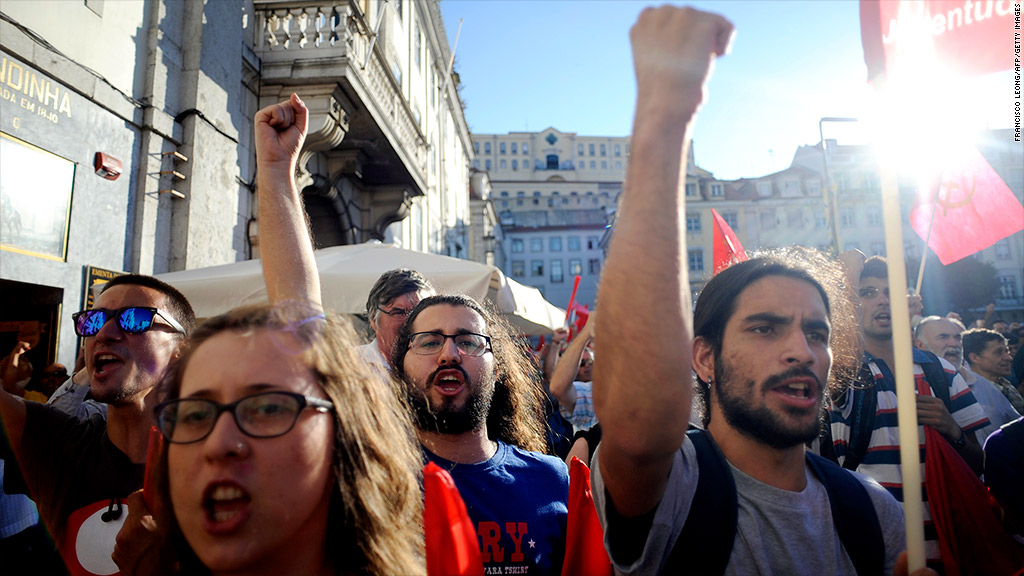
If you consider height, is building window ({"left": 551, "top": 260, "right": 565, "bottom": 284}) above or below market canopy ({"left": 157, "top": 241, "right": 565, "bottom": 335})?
above

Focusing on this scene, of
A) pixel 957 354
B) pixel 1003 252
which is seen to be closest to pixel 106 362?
pixel 957 354

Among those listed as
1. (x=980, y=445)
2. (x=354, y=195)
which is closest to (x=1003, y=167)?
(x=354, y=195)

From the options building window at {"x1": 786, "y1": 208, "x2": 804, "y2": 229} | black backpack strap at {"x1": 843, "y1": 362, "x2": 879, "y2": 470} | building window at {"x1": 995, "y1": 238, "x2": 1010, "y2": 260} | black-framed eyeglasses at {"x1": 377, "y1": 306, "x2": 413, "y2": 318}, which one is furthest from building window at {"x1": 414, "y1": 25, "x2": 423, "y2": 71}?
building window at {"x1": 995, "y1": 238, "x2": 1010, "y2": 260}

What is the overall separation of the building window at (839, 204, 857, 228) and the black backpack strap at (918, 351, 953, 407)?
160 ft

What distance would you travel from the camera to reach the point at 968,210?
237 cm

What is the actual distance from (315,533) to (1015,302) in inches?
2373

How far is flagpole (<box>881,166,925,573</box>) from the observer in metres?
1.30

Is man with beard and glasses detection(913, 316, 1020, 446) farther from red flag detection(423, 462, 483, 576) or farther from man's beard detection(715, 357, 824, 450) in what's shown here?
red flag detection(423, 462, 483, 576)

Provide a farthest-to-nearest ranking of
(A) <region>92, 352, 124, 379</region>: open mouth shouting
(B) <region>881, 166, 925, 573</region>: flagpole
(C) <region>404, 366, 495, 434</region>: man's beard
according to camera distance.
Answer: (C) <region>404, 366, 495, 434</region>: man's beard → (A) <region>92, 352, 124, 379</region>: open mouth shouting → (B) <region>881, 166, 925, 573</region>: flagpole

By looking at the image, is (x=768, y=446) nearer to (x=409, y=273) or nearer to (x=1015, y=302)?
(x=409, y=273)

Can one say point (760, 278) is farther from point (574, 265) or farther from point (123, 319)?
point (574, 265)

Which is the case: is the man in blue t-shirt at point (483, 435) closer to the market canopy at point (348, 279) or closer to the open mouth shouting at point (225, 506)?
the open mouth shouting at point (225, 506)

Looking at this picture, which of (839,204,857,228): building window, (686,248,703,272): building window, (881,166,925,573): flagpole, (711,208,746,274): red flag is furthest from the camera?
(686,248,703,272): building window

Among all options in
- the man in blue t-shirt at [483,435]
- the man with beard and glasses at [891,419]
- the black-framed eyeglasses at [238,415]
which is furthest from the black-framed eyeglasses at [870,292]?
the black-framed eyeglasses at [238,415]
